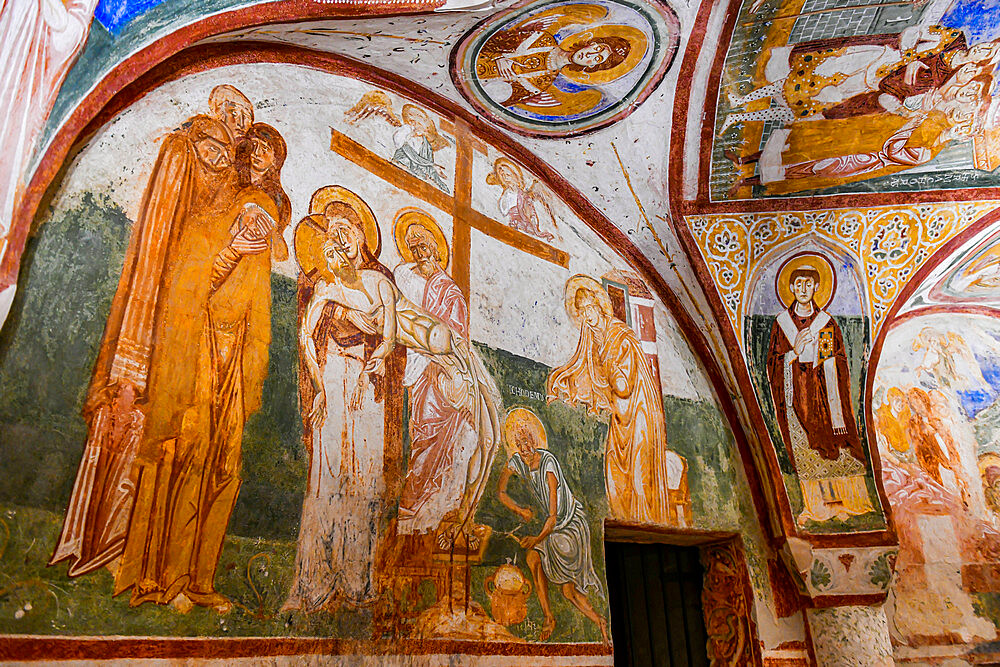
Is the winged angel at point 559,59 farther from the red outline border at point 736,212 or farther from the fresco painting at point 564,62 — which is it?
the red outline border at point 736,212

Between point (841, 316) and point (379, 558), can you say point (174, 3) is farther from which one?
point (841, 316)

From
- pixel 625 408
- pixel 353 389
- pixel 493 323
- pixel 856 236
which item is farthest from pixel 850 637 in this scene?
pixel 353 389

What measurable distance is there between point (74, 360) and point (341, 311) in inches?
58.6

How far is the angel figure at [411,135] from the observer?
4918mm

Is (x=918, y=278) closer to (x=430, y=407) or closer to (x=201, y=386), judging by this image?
(x=430, y=407)

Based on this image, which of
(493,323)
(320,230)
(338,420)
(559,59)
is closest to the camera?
(338,420)

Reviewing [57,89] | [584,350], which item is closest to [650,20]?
[584,350]

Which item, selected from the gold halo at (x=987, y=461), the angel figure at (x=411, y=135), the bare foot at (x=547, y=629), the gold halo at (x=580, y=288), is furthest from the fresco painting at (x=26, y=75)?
the gold halo at (x=987, y=461)

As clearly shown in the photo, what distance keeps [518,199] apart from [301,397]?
270 centimetres

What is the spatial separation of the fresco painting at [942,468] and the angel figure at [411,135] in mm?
5517

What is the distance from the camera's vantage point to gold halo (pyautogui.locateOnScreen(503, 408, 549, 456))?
4875mm

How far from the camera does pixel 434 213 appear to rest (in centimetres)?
507

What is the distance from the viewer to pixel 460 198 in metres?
5.32

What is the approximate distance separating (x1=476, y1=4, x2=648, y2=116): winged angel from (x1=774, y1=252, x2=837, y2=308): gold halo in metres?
2.32
